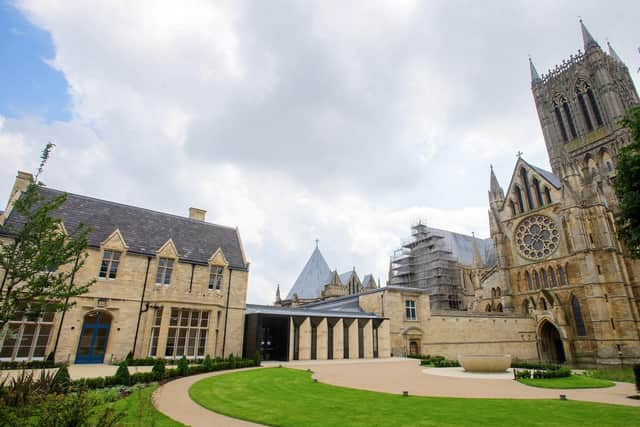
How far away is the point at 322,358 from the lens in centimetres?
2895

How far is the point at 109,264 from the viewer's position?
2323 cm

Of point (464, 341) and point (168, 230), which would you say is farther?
point (464, 341)

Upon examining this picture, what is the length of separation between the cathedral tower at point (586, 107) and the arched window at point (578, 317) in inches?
941

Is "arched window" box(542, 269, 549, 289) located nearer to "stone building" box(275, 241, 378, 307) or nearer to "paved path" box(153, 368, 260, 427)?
"stone building" box(275, 241, 378, 307)

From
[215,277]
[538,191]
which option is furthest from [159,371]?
[538,191]

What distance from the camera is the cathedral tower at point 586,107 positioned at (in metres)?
58.0

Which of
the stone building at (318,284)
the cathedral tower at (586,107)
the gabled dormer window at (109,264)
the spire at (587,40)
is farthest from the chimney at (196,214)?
the spire at (587,40)

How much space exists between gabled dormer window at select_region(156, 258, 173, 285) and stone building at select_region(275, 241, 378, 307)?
3233cm

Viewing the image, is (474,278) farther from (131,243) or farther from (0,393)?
(0,393)

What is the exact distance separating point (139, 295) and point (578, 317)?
4642cm

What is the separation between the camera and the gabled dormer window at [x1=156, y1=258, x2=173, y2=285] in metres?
24.9

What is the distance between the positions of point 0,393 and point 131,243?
17.4 meters

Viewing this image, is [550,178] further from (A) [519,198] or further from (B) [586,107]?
(B) [586,107]

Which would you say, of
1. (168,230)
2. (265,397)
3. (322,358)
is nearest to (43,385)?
(265,397)
